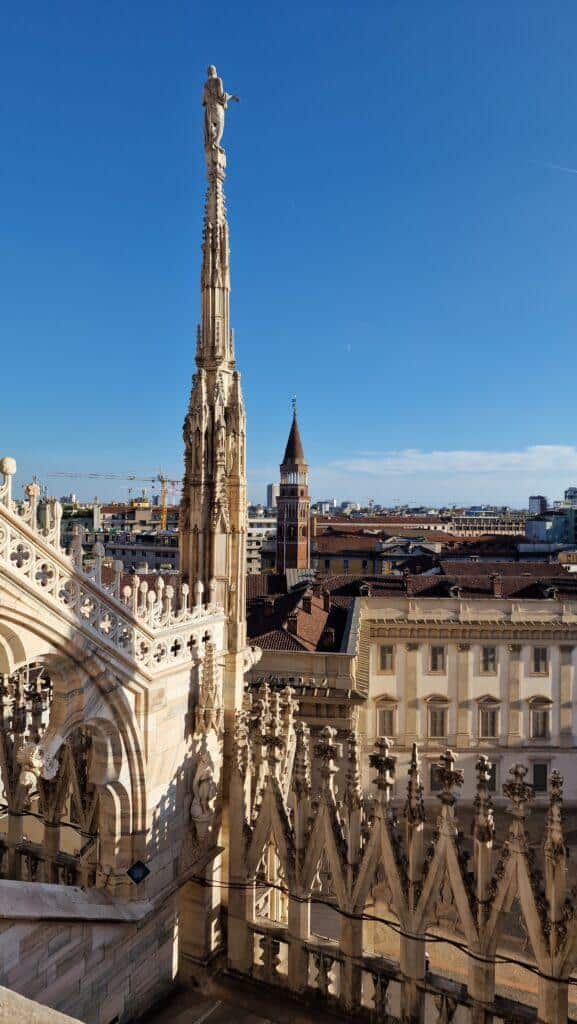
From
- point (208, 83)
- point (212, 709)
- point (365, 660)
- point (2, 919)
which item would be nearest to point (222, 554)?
point (212, 709)

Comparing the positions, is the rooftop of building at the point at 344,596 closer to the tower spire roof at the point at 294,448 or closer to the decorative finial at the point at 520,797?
the decorative finial at the point at 520,797

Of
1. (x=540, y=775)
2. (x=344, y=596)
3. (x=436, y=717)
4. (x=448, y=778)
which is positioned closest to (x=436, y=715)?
(x=436, y=717)

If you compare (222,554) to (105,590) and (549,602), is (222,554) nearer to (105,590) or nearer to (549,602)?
(105,590)

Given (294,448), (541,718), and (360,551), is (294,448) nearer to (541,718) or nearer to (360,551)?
(360,551)

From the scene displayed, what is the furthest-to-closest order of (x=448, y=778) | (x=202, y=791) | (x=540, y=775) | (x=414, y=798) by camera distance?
1. (x=540, y=775)
2. (x=202, y=791)
3. (x=414, y=798)
4. (x=448, y=778)

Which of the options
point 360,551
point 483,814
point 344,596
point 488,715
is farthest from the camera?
point 360,551

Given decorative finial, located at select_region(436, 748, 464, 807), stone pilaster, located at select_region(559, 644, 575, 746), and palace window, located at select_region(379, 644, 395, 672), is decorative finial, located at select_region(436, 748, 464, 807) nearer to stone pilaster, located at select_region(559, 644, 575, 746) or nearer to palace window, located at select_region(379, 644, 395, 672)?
palace window, located at select_region(379, 644, 395, 672)

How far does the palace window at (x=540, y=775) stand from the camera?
35312mm

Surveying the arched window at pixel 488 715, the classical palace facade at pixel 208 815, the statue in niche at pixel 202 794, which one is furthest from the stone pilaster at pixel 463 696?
the statue in niche at pixel 202 794

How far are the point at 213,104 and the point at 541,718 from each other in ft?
106

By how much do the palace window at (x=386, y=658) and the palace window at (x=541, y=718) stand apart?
724 centimetres

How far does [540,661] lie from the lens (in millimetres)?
35656

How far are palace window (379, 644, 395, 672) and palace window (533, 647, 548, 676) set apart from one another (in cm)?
712

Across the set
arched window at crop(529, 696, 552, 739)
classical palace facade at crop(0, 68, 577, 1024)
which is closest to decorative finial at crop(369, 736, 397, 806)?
classical palace facade at crop(0, 68, 577, 1024)
